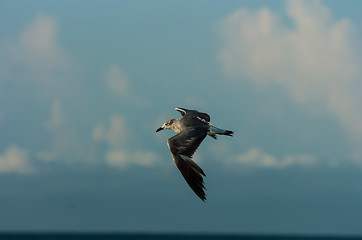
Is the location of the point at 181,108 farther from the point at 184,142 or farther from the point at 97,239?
the point at 97,239

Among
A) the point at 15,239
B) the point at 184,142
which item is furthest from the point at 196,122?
the point at 15,239

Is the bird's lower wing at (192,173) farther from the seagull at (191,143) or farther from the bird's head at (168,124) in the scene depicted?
the bird's head at (168,124)

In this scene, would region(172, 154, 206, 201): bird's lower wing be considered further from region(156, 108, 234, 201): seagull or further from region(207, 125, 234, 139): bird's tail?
region(207, 125, 234, 139): bird's tail

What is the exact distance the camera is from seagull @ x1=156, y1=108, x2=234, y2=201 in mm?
24362

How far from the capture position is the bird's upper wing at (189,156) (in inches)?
958

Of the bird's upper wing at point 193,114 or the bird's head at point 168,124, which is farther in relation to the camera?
the bird's head at point 168,124

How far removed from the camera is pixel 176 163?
82.5ft

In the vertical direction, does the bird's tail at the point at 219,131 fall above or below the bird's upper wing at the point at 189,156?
above

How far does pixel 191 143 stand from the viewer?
2597cm

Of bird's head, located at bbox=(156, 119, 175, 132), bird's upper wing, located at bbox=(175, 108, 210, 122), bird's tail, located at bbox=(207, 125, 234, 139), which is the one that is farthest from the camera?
bird's head, located at bbox=(156, 119, 175, 132)

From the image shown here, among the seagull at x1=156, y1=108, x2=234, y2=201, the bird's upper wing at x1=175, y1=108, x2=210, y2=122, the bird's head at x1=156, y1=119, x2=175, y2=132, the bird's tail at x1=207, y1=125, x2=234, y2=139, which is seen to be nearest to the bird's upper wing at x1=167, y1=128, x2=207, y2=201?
the seagull at x1=156, y1=108, x2=234, y2=201

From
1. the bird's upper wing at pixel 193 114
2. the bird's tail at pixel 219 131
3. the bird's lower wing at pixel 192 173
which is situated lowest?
the bird's lower wing at pixel 192 173

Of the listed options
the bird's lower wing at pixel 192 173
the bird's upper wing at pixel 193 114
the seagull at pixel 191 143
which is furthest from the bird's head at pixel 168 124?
the bird's lower wing at pixel 192 173

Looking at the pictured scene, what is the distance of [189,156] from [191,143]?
91cm
